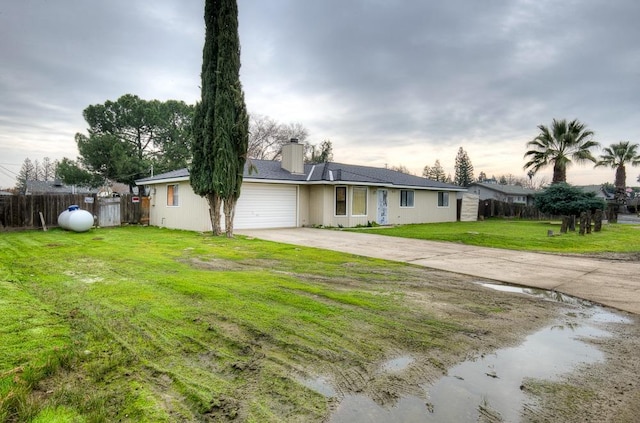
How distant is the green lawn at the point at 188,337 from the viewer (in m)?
2.38

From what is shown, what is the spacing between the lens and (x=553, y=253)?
10125mm

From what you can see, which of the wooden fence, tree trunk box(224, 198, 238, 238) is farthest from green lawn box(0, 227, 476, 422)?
the wooden fence

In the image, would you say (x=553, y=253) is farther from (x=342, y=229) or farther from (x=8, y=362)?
(x=8, y=362)

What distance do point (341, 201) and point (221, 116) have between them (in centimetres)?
788

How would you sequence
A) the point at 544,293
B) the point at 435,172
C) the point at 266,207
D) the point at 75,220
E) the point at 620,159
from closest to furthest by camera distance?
the point at 544,293
the point at 75,220
the point at 266,207
the point at 620,159
the point at 435,172

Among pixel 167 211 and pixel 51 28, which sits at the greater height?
pixel 51 28

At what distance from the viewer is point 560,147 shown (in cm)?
2505

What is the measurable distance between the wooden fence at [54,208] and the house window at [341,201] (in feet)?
33.9

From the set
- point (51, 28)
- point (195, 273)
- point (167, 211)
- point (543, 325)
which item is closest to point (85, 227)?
point (167, 211)

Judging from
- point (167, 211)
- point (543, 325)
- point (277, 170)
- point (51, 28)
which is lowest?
point (543, 325)

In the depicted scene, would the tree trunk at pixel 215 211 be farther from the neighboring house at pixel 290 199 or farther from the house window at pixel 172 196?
the house window at pixel 172 196

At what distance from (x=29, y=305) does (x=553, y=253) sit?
11.8 meters

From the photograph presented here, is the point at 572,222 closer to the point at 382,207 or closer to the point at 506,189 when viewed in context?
the point at 382,207

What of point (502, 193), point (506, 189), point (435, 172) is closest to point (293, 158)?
point (502, 193)
